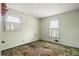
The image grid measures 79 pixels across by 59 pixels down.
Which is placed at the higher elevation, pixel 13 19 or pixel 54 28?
pixel 13 19

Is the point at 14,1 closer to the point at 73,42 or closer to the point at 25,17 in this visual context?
the point at 25,17

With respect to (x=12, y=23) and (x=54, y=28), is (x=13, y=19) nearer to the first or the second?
(x=12, y=23)

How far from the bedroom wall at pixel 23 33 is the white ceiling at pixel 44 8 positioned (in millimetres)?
84

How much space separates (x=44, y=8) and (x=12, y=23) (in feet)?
1.97

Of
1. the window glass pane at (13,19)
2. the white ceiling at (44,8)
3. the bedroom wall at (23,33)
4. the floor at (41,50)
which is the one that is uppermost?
the white ceiling at (44,8)

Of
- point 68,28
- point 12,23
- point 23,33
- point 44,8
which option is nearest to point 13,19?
point 12,23

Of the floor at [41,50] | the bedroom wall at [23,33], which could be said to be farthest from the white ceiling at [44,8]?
the floor at [41,50]

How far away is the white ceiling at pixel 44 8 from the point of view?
121 centimetres

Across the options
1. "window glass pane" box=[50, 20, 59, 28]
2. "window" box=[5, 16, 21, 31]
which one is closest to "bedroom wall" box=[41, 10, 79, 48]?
"window glass pane" box=[50, 20, 59, 28]

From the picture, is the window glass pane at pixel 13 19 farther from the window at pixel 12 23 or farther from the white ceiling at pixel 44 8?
the white ceiling at pixel 44 8

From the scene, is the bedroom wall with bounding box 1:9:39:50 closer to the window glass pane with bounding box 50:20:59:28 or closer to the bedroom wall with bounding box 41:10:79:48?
the bedroom wall with bounding box 41:10:79:48

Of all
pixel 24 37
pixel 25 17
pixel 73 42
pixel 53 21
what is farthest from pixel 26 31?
pixel 73 42

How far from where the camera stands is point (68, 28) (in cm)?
135

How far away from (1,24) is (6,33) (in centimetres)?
16
